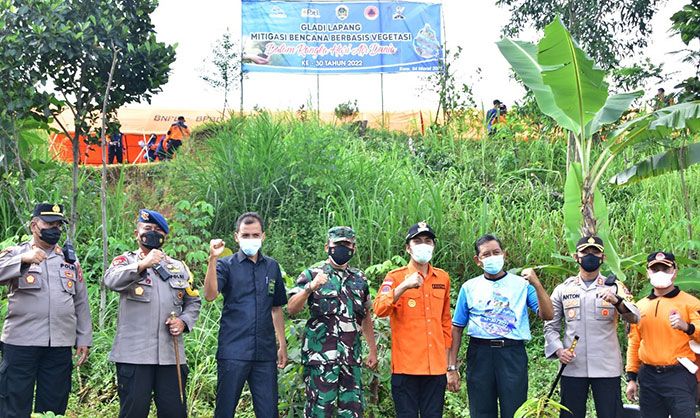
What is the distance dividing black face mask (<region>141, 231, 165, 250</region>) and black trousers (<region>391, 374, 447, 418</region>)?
1865 mm

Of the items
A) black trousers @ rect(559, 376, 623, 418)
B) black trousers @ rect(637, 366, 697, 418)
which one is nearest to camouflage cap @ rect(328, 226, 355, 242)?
black trousers @ rect(559, 376, 623, 418)

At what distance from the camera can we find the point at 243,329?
213 inches

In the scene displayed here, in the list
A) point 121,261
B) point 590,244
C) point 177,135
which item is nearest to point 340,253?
point 121,261

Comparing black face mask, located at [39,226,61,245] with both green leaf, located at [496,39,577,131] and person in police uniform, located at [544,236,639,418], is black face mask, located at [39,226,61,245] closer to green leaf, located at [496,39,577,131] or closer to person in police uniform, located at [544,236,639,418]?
person in police uniform, located at [544,236,639,418]

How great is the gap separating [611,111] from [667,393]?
3034 mm

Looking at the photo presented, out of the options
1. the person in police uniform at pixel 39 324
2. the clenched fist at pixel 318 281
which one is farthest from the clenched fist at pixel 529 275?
the person in police uniform at pixel 39 324

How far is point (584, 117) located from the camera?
7414mm

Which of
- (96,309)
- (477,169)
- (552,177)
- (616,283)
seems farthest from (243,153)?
(616,283)

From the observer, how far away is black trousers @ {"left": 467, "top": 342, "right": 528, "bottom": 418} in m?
5.43

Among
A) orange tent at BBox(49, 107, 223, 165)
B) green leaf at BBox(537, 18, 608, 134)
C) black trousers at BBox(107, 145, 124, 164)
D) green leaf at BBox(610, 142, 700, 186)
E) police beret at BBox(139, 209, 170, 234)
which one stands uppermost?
orange tent at BBox(49, 107, 223, 165)

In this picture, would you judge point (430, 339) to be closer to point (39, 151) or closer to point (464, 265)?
point (464, 265)

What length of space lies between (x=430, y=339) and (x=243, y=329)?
4.20ft

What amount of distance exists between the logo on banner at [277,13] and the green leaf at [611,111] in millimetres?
8217

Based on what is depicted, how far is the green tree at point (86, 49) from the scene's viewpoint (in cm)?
688
